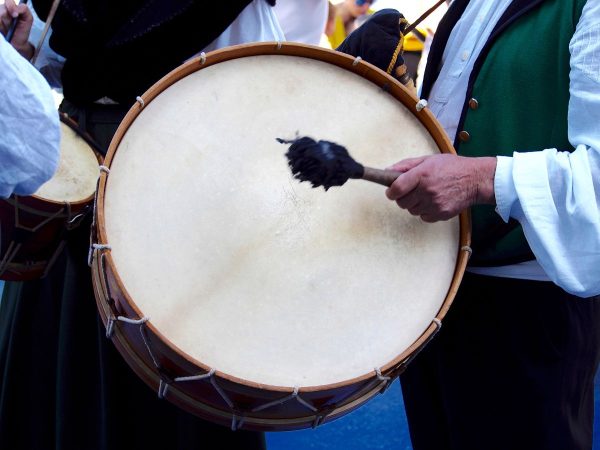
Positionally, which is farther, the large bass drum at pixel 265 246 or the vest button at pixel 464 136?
the vest button at pixel 464 136

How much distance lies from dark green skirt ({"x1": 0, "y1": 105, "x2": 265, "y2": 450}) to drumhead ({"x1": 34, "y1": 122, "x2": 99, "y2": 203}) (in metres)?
0.07

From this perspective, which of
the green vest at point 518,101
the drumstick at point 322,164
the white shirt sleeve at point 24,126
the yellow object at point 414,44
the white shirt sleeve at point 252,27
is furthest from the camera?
the yellow object at point 414,44

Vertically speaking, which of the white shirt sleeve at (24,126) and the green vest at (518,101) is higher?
the green vest at (518,101)

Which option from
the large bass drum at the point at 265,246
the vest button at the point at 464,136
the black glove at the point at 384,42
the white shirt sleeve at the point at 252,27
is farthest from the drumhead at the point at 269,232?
the white shirt sleeve at the point at 252,27

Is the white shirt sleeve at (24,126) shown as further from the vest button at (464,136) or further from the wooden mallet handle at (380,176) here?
the vest button at (464,136)

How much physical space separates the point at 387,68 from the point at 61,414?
105cm

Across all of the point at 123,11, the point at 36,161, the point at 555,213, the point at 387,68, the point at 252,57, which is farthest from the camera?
the point at 123,11

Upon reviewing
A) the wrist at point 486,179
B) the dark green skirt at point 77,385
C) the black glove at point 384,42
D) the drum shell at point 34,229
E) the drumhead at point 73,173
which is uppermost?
the black glove at point 384,42

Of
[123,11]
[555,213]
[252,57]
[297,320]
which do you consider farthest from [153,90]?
[555,213]

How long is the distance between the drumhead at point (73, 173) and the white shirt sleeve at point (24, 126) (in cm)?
55

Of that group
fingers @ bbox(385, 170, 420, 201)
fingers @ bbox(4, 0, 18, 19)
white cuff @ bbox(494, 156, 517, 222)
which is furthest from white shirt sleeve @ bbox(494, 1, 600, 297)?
fingers @ bbox(4, 0, 18, 19)

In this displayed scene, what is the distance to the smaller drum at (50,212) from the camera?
159 cm

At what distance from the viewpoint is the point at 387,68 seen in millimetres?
1564

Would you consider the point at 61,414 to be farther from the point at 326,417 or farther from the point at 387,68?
the point at 387,68
